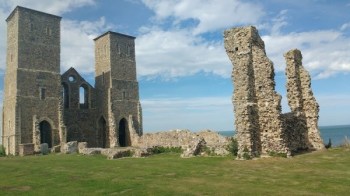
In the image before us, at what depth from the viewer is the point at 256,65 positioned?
18.0m

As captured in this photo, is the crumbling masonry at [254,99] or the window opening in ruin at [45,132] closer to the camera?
the crumbling masonry at [254,99]

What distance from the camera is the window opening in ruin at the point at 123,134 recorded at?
134 ft

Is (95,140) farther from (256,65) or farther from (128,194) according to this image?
(128,194)

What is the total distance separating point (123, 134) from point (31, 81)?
1227cm

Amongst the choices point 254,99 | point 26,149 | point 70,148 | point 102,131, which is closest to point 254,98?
point 254,99

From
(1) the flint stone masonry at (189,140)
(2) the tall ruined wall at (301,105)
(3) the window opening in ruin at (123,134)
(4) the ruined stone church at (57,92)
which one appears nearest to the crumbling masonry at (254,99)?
(2) the tall ruined wall at (301,105)

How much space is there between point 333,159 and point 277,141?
2560 millimetres

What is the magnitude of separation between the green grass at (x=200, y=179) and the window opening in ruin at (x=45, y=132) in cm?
1908

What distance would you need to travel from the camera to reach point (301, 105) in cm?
2045

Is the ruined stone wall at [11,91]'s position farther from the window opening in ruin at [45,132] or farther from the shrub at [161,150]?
the shrub at [161,150]

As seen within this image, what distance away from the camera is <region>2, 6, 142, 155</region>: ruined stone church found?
107 ft

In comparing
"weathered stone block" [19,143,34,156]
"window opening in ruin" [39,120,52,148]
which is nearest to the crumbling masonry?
"weathered stone block" [19,143,34,156]

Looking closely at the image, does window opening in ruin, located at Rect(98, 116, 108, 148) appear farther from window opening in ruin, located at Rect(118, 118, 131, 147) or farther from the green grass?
the green grass

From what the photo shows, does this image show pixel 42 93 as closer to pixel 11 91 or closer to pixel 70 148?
pixel 11 91
